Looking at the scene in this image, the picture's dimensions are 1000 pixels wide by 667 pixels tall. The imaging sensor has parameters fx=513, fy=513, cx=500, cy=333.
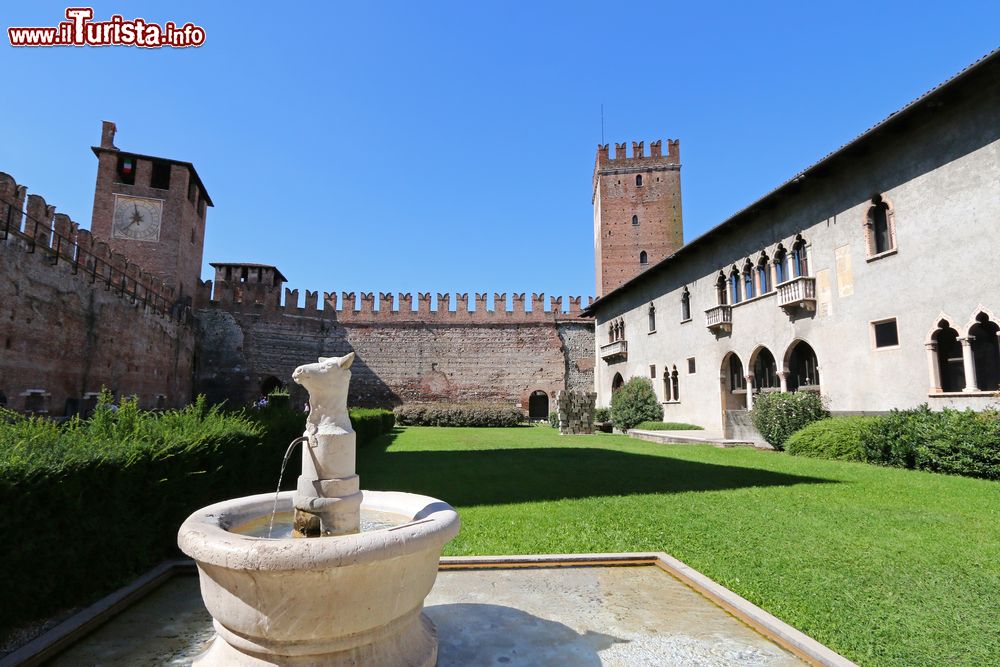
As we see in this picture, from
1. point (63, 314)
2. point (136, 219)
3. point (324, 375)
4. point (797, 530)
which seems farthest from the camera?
point (136, 219)

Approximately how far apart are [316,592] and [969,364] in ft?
40.2

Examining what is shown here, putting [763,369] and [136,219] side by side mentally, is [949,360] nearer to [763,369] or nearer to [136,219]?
[763,369]

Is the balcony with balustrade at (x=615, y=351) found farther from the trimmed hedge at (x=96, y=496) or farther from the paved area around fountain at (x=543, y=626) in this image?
the paved area around fountain at (x=543, y=626)

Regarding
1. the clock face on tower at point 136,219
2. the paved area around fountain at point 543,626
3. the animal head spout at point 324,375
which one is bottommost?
the paved area around fountain at point 543,626

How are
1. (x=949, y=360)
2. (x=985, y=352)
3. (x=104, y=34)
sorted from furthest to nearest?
1. (x=949, y=360)
2. (x=985, y=352)
3. (x=104, y=34)

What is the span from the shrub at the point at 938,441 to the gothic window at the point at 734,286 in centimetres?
698

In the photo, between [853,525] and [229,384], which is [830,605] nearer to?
[853,525]

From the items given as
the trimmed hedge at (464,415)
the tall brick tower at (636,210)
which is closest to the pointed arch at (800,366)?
the trimmed hedge at (464,415)

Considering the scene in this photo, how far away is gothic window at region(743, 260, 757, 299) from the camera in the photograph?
16.3m

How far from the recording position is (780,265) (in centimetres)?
1507

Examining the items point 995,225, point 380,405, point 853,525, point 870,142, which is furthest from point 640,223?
point 853,525

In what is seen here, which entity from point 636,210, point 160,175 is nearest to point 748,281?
point 636,210

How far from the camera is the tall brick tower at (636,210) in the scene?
1443 inches

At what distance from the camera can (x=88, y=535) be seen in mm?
3803
